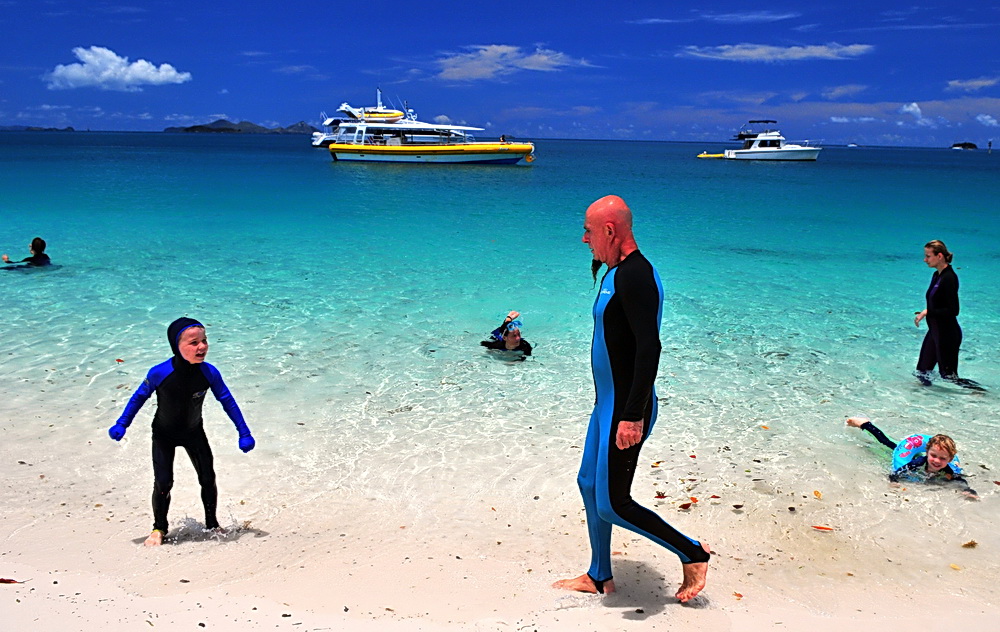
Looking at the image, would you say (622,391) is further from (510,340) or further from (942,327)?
(942,327)

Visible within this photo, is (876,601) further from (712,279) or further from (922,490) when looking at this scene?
(712,279)

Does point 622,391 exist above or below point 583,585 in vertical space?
above

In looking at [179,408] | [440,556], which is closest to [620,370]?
[440,556]

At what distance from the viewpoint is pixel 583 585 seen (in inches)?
153

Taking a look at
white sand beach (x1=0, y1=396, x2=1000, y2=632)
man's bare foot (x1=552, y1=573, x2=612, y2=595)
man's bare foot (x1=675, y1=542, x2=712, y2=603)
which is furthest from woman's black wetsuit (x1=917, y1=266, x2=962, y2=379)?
man's bare foot (x1=552, y1=573, x2=612, y2=595)

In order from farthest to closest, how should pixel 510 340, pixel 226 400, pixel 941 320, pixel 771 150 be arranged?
1. pixel 771 150
2. pixel 510 340
3. pixel 941 320
4. pixel 226 400

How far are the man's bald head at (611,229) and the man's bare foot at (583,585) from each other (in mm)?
1690

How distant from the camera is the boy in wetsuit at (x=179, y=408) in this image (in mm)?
4055

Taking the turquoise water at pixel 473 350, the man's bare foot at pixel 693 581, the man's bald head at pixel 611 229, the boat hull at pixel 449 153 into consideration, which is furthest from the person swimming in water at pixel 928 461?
the boat hull at pixel 449 153

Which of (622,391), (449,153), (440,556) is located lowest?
(440,556)

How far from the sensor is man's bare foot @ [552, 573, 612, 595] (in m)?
3.84

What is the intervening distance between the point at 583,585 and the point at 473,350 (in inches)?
224

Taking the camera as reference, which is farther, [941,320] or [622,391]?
[941,320]

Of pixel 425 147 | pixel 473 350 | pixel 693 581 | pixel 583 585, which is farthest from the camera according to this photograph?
pixel 425 147
